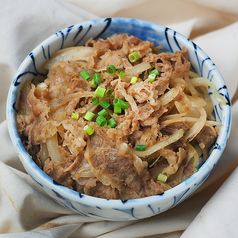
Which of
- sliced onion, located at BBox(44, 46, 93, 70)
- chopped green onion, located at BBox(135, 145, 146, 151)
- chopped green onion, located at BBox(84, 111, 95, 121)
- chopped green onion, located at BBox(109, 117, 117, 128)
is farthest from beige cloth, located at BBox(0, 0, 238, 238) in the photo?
chopped green onion, located at BBox(109, 117, 117, 128)

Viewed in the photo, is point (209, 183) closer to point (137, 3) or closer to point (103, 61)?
point (103, 61)

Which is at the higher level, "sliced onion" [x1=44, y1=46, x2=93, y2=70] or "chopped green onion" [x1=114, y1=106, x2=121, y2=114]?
"sliced onion" [x1=44, y1=46, x2=93, y2=70]

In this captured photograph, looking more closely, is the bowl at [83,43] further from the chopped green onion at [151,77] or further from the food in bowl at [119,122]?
the chopped green onion at [151,77]

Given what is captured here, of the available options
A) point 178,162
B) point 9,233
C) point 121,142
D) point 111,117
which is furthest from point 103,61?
point 9,233

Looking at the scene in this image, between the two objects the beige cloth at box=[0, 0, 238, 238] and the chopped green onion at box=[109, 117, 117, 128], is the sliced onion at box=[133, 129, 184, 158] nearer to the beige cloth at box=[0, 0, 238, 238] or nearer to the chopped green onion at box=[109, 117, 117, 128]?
the chopped green onion at box=[109, 117, 117, 128]

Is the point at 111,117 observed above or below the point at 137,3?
below
